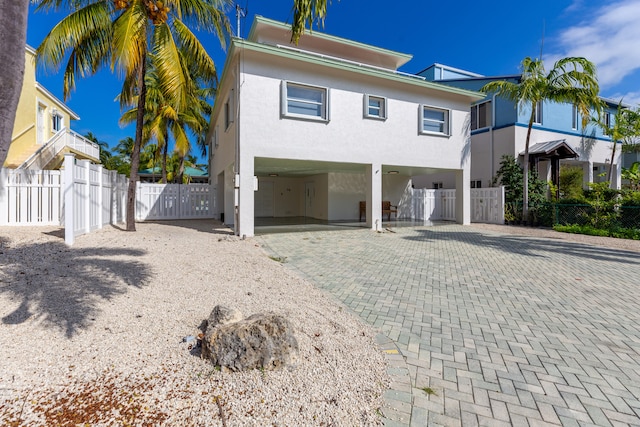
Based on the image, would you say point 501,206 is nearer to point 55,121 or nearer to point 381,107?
point 381,107

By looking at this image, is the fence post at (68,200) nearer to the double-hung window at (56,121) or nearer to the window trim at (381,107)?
the window trim at (381,107)

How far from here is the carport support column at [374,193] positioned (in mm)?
13070

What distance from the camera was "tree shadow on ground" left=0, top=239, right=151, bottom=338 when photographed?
365 cm

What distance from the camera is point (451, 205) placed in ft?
61.0

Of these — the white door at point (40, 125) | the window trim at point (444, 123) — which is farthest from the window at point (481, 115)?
the white door at point (40, 125)

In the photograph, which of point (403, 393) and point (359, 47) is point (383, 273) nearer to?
point (403, 393)

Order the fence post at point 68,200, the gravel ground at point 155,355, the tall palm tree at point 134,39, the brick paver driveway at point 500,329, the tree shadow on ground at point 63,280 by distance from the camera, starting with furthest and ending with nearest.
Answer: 1. the tall palm tree at point 134,39
2. the fence post at point 68,200
3. the tree shadow on ground at point 63,280
4. the brick paver driveway at point 500,329
5. the gravel ground at point 155,355

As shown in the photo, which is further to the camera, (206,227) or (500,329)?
(206,227)

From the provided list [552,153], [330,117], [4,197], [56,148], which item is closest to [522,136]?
[552,153]

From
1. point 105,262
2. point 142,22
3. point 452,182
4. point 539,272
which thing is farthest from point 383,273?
point 452,182

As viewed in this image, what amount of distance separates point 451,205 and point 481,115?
6880mm

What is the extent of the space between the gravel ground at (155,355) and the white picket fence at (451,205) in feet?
47.7

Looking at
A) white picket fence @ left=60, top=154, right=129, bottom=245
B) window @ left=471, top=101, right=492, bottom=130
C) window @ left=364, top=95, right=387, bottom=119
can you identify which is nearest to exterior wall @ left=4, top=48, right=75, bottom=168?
white picket fence @ left=60, top=154, right=129, bottom=245

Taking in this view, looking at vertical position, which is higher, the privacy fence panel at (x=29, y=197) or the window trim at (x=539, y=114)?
the window trim at (x=539, y=114)
